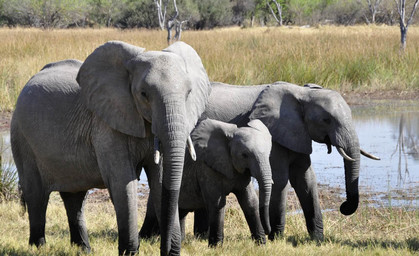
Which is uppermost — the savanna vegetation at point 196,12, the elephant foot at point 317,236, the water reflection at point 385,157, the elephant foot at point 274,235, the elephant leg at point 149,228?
the elephant leg at point 149,228

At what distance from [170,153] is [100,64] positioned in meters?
1.01

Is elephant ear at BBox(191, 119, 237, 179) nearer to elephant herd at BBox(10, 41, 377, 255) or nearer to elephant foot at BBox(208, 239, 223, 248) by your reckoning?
elephant herd at BBox(10, 41, 377, 255)

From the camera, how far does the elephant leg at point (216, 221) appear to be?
6297 mm

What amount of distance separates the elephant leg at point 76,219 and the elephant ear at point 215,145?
108cm

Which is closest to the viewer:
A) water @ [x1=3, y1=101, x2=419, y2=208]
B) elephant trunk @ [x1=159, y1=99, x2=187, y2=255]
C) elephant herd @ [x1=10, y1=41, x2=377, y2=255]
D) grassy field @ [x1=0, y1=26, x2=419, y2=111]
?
elephant trunk @ [x1=159, y1=99, x2=187, y2=255]

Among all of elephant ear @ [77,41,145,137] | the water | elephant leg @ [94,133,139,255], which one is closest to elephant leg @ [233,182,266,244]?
elephant leg @ [94,133,139,255]

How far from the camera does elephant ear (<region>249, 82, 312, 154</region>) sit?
7039mm

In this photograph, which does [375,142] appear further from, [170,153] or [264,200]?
[170,153]

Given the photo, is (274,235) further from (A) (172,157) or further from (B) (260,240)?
(A) (172,157)

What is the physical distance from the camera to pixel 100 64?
526 cm

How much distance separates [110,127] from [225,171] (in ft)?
4.65

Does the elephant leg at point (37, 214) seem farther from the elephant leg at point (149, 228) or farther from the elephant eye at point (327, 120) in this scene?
the elephant eye at point (327, 120)

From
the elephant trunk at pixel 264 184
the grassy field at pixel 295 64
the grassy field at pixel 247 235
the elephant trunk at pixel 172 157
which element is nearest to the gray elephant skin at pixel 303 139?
the grassy field at pixel 247 235

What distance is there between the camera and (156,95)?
4.72 metres
